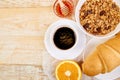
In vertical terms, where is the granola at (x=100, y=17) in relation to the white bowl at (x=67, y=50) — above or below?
above

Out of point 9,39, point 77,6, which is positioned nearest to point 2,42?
point 9,39

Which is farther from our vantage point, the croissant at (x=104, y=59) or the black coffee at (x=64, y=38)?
the black coffee at (x=64, y=38)

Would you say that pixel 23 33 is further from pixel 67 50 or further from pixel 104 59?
pixel 104 59

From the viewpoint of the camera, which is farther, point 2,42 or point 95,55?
point 2,42

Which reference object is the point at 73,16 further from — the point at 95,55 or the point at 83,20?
the point at 95,55

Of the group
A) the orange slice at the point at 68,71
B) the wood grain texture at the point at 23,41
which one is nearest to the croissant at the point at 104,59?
the orange slice at the point at 68,71

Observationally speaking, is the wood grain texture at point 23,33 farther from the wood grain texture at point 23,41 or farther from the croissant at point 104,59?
the croissant at point 104,59
